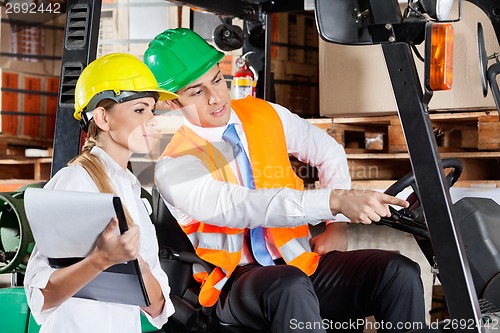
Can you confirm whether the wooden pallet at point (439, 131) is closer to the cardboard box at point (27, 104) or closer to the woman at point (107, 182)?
the woman at point (107, 182)

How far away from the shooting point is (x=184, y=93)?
10.9 ft

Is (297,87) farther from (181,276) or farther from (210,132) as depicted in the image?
(181,276)

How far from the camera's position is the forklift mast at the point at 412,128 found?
2432 millimetres

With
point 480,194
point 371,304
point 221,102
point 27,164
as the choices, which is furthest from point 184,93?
point 27,164

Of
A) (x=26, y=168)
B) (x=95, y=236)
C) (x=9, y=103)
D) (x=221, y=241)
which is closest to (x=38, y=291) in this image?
(x=95, y=236)

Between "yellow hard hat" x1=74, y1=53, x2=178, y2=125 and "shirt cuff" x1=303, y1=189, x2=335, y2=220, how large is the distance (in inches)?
26.0

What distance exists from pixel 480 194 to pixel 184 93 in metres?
1.59

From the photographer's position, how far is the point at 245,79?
396 cm

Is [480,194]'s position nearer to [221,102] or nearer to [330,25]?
[221,102]

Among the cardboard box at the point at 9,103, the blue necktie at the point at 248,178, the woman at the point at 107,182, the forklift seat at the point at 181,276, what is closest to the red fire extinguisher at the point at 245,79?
the blue necktie at the point at 248,178

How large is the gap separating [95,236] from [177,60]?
1212 millimetres

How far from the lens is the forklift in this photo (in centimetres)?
244

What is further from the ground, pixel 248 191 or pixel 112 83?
pixel 112 83

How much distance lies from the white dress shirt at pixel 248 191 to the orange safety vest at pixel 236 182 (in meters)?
0.04
